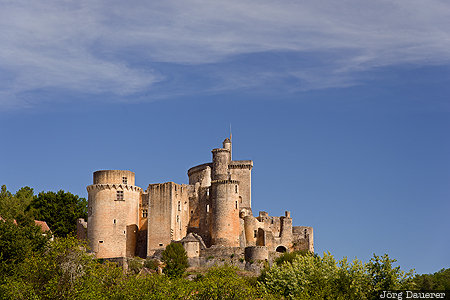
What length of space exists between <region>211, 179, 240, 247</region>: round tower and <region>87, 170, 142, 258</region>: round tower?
9.30 m

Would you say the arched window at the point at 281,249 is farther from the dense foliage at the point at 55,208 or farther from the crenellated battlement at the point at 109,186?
the dense foliage at the point at 55,208

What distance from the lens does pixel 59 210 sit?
105438 mm

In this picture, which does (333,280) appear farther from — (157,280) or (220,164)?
(220,164)

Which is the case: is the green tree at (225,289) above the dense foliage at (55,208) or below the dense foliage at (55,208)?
below

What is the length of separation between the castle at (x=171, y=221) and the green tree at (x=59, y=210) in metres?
6.14

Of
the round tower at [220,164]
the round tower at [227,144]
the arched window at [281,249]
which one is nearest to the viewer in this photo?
the arched window at [281,249]

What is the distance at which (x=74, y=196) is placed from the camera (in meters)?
108

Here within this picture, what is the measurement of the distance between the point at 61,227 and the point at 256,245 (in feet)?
80.3

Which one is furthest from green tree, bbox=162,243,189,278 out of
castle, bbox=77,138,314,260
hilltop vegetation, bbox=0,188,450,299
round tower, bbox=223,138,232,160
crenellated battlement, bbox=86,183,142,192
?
round tower, bbox=223,138,232,160

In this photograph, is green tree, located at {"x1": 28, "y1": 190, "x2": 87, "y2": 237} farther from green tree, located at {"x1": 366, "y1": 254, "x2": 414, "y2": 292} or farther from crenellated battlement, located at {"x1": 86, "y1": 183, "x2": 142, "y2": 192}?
green tree, located at {"x1": 366, "y1": 254, "x2": 414, "y2": 292}

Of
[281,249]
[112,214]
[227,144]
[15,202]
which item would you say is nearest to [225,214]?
[281,249]

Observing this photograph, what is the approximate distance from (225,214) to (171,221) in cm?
628

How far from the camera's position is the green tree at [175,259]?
8550 centimetres

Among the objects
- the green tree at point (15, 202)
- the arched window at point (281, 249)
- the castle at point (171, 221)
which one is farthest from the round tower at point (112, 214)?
the arched window at point (281, 249)
